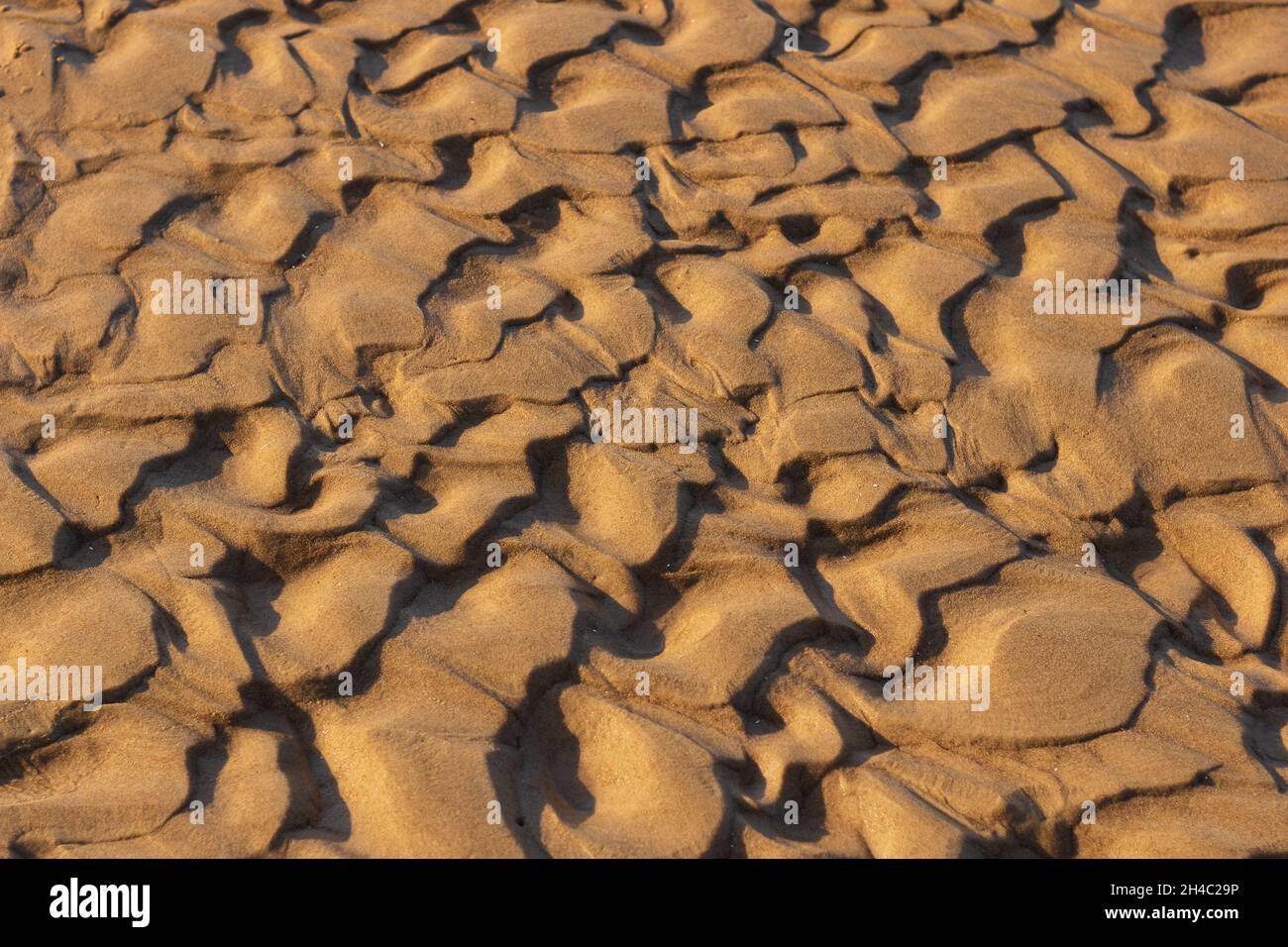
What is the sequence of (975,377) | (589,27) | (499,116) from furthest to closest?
(589,27) → (499,116) → (975,377)

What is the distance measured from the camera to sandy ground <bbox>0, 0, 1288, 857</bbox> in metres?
2.07

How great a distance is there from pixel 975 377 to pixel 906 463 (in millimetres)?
311

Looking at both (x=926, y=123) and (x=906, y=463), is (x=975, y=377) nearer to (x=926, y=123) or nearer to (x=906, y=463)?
(x=906, y=463)

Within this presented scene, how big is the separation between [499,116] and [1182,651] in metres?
2.09

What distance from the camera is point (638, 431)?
2.51 meters

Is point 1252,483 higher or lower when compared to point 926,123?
lower

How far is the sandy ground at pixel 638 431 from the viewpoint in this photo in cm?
207

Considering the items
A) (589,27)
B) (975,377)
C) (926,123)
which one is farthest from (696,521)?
(589,27)

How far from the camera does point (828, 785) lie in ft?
6.83

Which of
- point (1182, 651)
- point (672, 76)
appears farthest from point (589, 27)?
point (1182, 651)

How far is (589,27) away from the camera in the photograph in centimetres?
326
